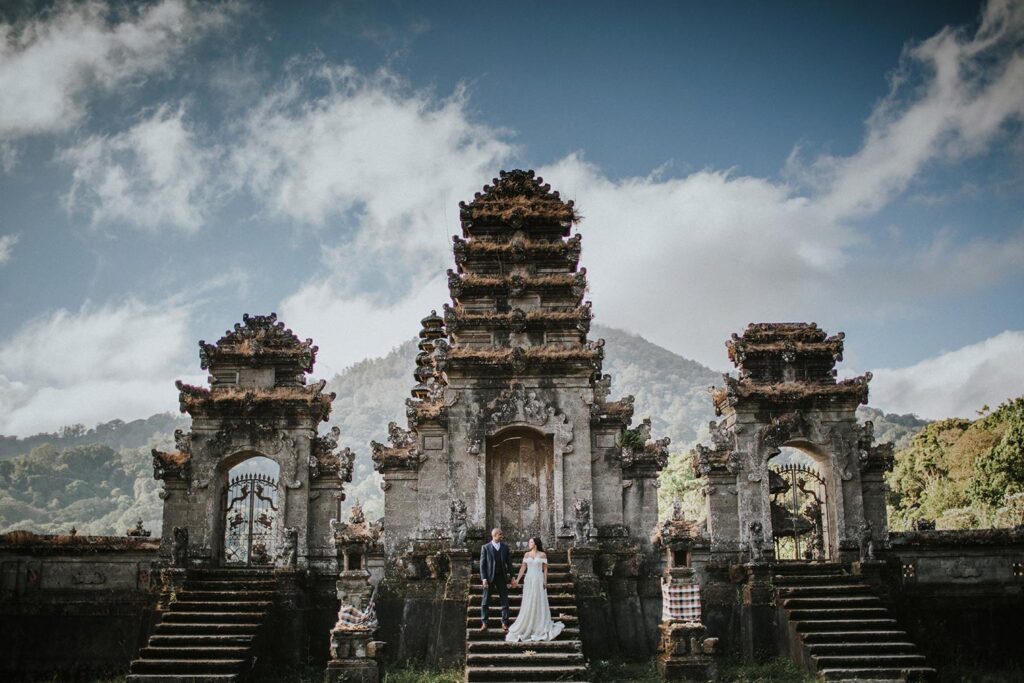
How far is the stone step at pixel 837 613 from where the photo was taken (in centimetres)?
1698

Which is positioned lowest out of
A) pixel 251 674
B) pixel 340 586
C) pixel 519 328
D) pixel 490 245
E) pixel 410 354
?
pixel 251 674

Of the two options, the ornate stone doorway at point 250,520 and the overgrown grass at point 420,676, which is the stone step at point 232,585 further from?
the overgrown grass at point 420,676

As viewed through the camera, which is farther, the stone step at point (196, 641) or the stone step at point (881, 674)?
the stone step at point (196, 641)

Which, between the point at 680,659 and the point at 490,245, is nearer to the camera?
the point at 680,659

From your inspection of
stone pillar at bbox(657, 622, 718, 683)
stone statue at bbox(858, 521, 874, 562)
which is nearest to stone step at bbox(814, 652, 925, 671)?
stone pillar at bbox(657, 622, 718, 683)

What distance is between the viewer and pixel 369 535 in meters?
16.6

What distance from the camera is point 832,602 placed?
17.4m

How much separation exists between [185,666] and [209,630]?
42.6 inches

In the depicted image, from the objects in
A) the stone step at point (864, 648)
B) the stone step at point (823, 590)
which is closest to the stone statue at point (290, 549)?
the stone step at point (823, 590)

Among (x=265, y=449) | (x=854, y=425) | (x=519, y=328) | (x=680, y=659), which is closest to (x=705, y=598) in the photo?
(x=680, y=659)

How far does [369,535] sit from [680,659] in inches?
236

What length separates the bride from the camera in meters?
15.2

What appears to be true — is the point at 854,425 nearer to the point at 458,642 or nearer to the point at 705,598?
the point at 705,598

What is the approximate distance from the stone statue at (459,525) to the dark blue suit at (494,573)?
2640 millimetres
